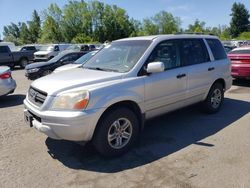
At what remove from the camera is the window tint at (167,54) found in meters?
4.99

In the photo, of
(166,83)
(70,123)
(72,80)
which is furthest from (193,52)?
(70,123)

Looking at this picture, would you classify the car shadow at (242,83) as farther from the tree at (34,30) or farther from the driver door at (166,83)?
the tree at (34,30)

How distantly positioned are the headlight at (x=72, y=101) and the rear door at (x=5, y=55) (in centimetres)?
1737

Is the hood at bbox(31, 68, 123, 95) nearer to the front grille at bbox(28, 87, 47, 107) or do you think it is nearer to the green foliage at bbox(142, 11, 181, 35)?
the front grille at bbox(28, 87, 47, 107)

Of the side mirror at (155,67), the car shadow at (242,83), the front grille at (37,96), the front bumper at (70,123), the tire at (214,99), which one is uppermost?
the side mirror at (155,67)

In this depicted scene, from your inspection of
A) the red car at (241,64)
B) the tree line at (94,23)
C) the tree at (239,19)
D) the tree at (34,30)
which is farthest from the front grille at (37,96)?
the tree at (34,30)

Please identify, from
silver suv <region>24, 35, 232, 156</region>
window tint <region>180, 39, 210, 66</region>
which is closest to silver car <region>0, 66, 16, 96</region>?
silver suv <region>24, 35, 232, 156</region>

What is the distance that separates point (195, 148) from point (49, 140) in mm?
2552

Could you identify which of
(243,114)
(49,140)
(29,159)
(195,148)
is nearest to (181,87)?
(195,148)

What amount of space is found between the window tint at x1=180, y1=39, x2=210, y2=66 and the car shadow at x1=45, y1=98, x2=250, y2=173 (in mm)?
1274

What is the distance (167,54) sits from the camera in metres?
5.27

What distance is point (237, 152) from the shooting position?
14.6 ft

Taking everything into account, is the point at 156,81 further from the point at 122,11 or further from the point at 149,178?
the point at 122,11

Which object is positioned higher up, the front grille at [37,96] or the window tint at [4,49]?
the window tint at [4,49]
